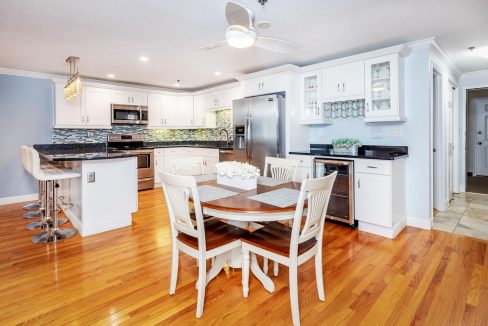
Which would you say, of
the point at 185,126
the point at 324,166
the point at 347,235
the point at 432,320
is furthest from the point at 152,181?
the point at 432,320

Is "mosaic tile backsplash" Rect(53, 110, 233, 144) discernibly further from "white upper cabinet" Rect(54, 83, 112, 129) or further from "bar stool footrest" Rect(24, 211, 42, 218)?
"bar stool footrest" Rect(24, 211, 42, 218)

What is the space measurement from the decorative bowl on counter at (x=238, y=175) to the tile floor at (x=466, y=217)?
2663 millimetres

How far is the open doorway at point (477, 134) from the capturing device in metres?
6.87

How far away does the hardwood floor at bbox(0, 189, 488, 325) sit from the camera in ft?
5.81

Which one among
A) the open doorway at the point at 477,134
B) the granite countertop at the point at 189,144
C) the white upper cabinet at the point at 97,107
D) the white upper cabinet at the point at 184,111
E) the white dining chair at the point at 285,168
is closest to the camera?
the white dining chair at the point at 285,168

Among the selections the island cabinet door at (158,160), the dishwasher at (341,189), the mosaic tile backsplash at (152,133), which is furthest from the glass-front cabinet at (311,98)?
the island cabinet door at (158,160)

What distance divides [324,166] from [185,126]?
398 cm

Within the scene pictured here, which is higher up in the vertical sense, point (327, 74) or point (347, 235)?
point (327, 74)

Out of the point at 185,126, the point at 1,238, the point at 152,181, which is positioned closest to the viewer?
the point at 1,238

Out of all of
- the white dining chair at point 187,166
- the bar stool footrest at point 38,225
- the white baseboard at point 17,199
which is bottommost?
the bar stool footrest at point 38,225

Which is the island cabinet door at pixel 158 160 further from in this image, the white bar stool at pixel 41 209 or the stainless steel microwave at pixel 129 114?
the white bar stool at pixel 41 209

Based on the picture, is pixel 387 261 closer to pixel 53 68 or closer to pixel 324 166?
pixel 324 166

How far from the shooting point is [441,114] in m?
4.02

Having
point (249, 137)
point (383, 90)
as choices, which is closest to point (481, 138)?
point (383, 90)
